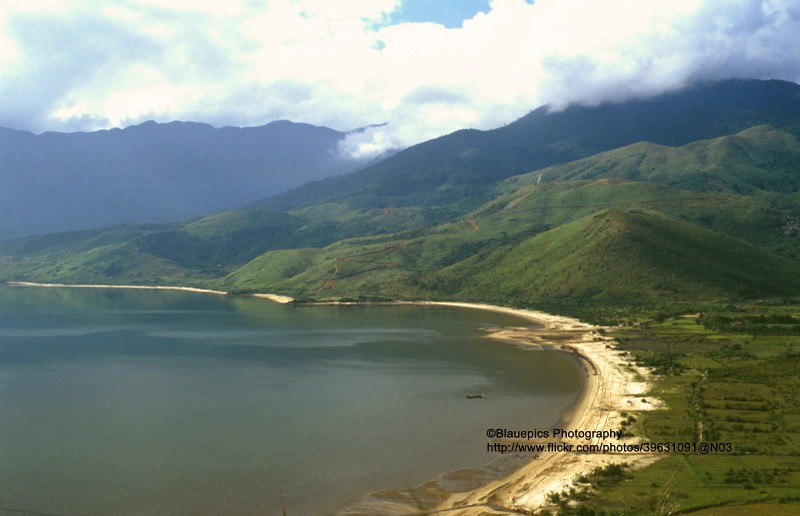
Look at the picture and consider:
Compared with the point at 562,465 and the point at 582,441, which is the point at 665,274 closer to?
the point at 582,441

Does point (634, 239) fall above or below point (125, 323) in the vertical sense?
above

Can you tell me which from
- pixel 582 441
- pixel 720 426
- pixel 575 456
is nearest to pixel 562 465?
pixel 575 456

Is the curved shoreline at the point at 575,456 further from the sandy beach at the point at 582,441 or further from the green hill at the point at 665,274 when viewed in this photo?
the green hill at the point at 665,274

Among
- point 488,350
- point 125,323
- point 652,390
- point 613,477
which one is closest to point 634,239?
point 488,350

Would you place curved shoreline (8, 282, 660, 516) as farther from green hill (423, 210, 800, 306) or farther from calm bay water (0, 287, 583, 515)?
green hill (423, 210, 800, 306)

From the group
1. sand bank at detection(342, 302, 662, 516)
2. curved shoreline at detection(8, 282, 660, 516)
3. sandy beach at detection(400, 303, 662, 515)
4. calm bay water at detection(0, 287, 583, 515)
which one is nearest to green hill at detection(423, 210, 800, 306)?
calm bay water at detection(0, 287, 583, 515)

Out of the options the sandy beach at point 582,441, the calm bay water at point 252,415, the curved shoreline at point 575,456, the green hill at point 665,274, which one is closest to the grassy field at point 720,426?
the sandy beach at point 582,441

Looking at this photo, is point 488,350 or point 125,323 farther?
point 125,323

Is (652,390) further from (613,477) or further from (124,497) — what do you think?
(124,497)
